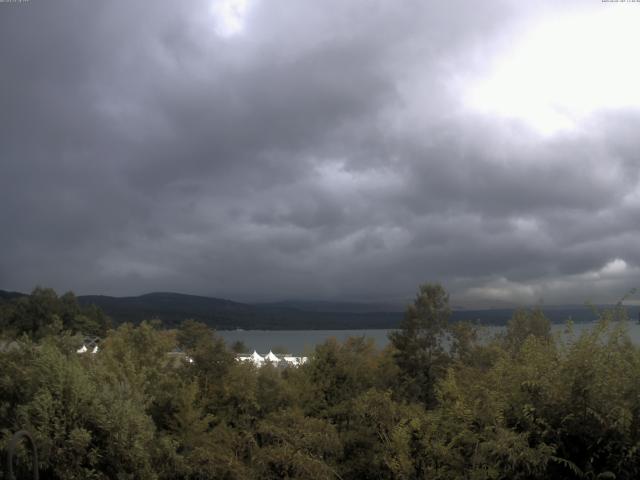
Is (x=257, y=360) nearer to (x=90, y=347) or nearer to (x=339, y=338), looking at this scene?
(x=339, y=338)

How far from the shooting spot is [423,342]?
37.2 m

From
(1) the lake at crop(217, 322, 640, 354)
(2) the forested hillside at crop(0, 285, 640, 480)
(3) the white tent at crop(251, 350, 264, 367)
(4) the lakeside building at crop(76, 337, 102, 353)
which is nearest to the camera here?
(2) the forested hillside at crop(0, 285, 640, 480)

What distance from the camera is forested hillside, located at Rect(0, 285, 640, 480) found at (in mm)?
10102

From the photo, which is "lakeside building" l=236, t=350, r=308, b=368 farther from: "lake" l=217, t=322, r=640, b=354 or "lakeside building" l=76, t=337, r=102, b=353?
"lakeside building" l=76, t=337, r=102, b=353

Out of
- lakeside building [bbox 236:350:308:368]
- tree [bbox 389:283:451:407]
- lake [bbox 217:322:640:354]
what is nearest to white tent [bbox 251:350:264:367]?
lakeside building [bbox 236:350:308:368]

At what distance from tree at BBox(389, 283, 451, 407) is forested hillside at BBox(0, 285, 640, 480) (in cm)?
453

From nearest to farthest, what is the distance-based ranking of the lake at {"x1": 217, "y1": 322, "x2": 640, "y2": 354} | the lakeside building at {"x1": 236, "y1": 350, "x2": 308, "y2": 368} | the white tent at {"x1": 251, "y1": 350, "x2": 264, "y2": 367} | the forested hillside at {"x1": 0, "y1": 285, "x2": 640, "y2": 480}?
the forested hillside at {"x1": 0, "y1": 285, "x2": 640, "y2": 480} → the lake at {"x1": 217, "y1": 322, "x2": 640, "y2": 354} → the lakeside building at {"x1": 236, "y1": 350, "x2": 308, "y2": 368} → the white tent at {"x1": 251, "y1": 350, "x2": 264, "y2": 367}

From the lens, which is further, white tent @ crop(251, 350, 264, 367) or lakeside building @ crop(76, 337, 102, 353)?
white tent @ crop(251, 350, 264, 367)

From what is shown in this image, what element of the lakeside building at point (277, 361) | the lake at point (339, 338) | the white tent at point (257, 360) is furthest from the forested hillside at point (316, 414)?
the white tent at point (257, 360)

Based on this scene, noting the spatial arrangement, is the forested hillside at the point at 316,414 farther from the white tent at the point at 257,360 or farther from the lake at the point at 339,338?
the white tent at the point at 257,360

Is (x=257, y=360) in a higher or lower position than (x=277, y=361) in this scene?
lower

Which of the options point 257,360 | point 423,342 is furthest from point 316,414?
point 257,360

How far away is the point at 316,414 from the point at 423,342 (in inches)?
434

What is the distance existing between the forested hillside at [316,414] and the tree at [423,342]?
4534 millimetres
